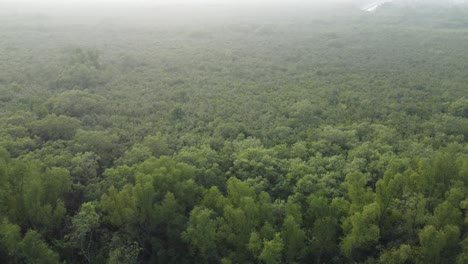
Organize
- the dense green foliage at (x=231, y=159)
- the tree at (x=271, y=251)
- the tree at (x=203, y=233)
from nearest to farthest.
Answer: the tree at (x=271, y=251) < the tree at (x=203, y=233) < the dense green foliage at (x=231, y=159)

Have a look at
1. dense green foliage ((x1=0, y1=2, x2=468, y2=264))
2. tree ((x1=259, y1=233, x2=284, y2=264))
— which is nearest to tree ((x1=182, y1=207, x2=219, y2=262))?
dense green foliage ((x1=0, y1=2, x2=468, y2=264))

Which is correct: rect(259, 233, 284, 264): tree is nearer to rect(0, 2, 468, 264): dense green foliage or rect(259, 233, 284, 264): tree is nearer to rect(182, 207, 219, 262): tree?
rect(0, 2, 468, 264): dense green foliage

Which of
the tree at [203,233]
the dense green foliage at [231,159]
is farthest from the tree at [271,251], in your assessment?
the tree at [203,233]

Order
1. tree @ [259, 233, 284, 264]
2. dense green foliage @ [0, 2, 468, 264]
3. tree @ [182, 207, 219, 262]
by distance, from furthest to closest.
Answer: dense green foliage @ [0, 2, 468, 264] → tree @ [182, 207, 219, 262] → tree @ [259, 233, 284, 264]

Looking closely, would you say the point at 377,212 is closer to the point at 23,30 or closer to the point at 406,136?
the point at 406,136

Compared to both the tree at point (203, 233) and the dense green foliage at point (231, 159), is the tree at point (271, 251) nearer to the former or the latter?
the dense green foliage at point (231, 159)

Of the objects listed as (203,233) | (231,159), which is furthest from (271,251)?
(231,159)

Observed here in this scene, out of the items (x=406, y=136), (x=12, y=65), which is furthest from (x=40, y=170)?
(x=12, y=65)

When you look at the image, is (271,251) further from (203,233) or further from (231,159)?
(231,159)
